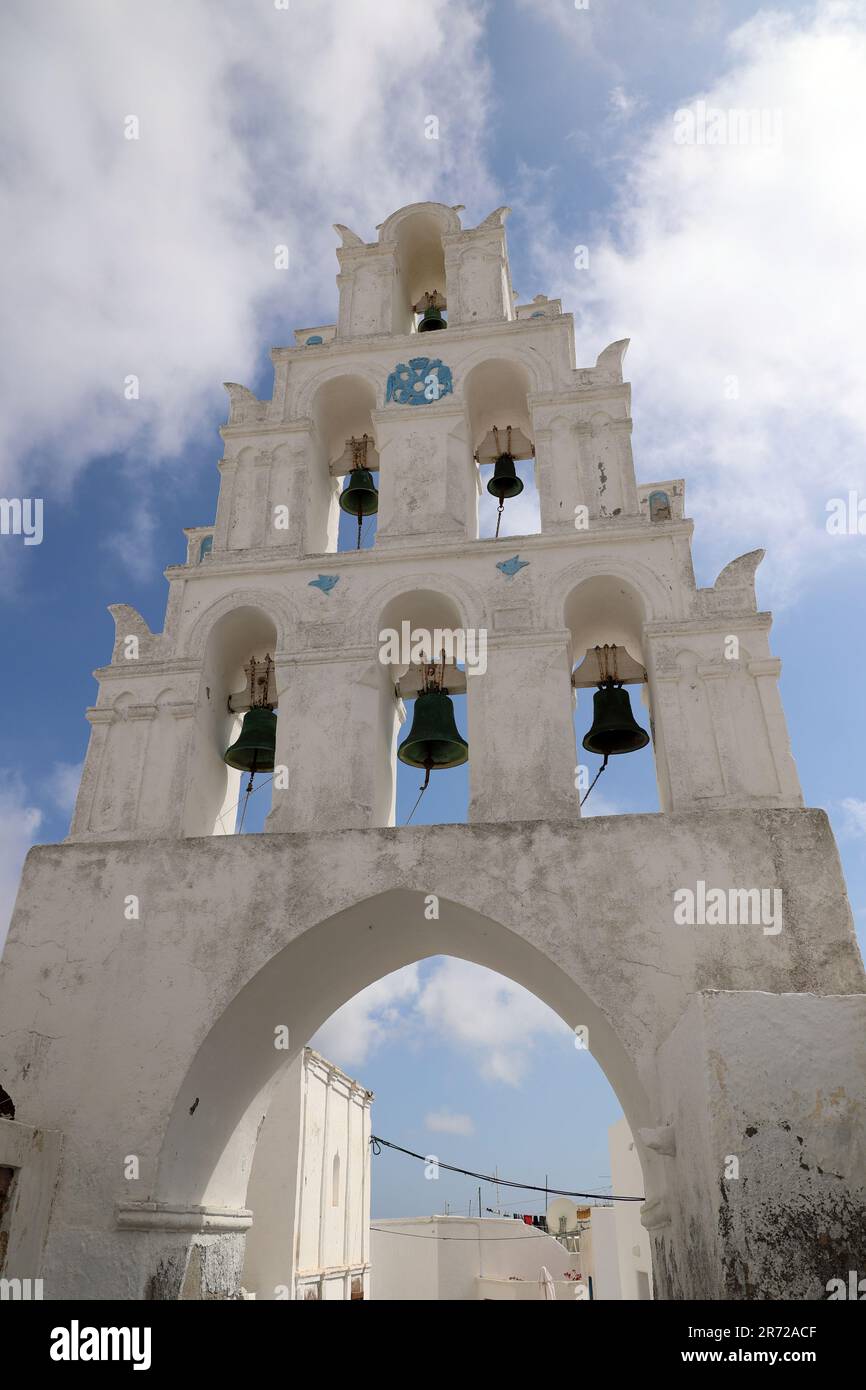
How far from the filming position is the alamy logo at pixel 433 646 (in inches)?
311

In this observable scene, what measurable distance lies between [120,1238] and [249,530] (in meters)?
5.68

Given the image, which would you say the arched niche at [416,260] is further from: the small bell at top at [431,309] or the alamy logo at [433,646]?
the alamy logo at [433,646]

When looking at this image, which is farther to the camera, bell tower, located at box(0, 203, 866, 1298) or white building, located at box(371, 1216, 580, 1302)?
white building, located at box(371, 1216, 580, 1302)

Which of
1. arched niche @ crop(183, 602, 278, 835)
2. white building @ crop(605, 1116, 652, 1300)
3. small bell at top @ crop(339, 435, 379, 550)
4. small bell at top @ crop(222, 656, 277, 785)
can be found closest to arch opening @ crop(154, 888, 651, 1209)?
arched niche @ crop(183, 602, 278, 835)

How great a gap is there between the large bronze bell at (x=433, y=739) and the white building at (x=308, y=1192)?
540 cm

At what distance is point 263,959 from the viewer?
6.65m

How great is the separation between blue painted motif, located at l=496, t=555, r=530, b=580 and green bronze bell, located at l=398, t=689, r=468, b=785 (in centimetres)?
118

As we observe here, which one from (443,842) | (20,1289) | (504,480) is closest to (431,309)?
(504,480)

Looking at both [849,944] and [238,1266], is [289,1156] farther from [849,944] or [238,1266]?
[849,944]

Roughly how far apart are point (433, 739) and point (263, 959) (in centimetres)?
231

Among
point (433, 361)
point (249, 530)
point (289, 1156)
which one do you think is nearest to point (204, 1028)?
point (249, 530)
